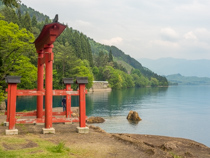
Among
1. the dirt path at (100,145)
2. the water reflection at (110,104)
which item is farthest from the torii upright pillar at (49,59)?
the water reflection at (110,104)

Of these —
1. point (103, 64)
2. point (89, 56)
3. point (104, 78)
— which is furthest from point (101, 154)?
point (103, 64)

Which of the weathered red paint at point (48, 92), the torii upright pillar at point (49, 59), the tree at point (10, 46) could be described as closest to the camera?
the torii upright pillar at point (49, 59)

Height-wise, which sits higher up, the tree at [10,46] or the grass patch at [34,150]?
the tree at [10,46]

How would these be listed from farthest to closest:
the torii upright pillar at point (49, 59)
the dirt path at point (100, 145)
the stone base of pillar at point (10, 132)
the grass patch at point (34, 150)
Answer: the torii upright pillar at point (49, 59) → the stone base of pillar at point (10, 132) → the dirt path at point (100, 145) → the grass patch at point (34, 150)

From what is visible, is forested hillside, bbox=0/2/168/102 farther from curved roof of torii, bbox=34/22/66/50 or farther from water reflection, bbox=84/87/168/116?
water reflection, bbox=84/87/168/116

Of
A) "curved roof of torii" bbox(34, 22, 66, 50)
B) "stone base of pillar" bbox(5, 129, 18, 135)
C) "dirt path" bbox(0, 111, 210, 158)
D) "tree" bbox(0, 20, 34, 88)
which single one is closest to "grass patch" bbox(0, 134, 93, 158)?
"dirt path" bbox(0, 111, 210, 158)

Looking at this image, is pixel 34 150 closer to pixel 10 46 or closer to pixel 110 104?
pixel 10 46

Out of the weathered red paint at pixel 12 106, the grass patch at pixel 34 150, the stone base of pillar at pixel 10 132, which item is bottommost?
the grass patch at pixel 34 150

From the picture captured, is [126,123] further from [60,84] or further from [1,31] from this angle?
[60,84]

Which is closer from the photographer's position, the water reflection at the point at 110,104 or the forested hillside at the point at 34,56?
the forested hillside at the point at 34,56

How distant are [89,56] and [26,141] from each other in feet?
344

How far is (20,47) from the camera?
28.4m

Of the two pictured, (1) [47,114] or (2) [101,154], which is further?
(1) [47,114]

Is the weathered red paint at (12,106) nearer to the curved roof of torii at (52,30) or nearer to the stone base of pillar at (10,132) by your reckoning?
the stone base of pillar at (10,132)
